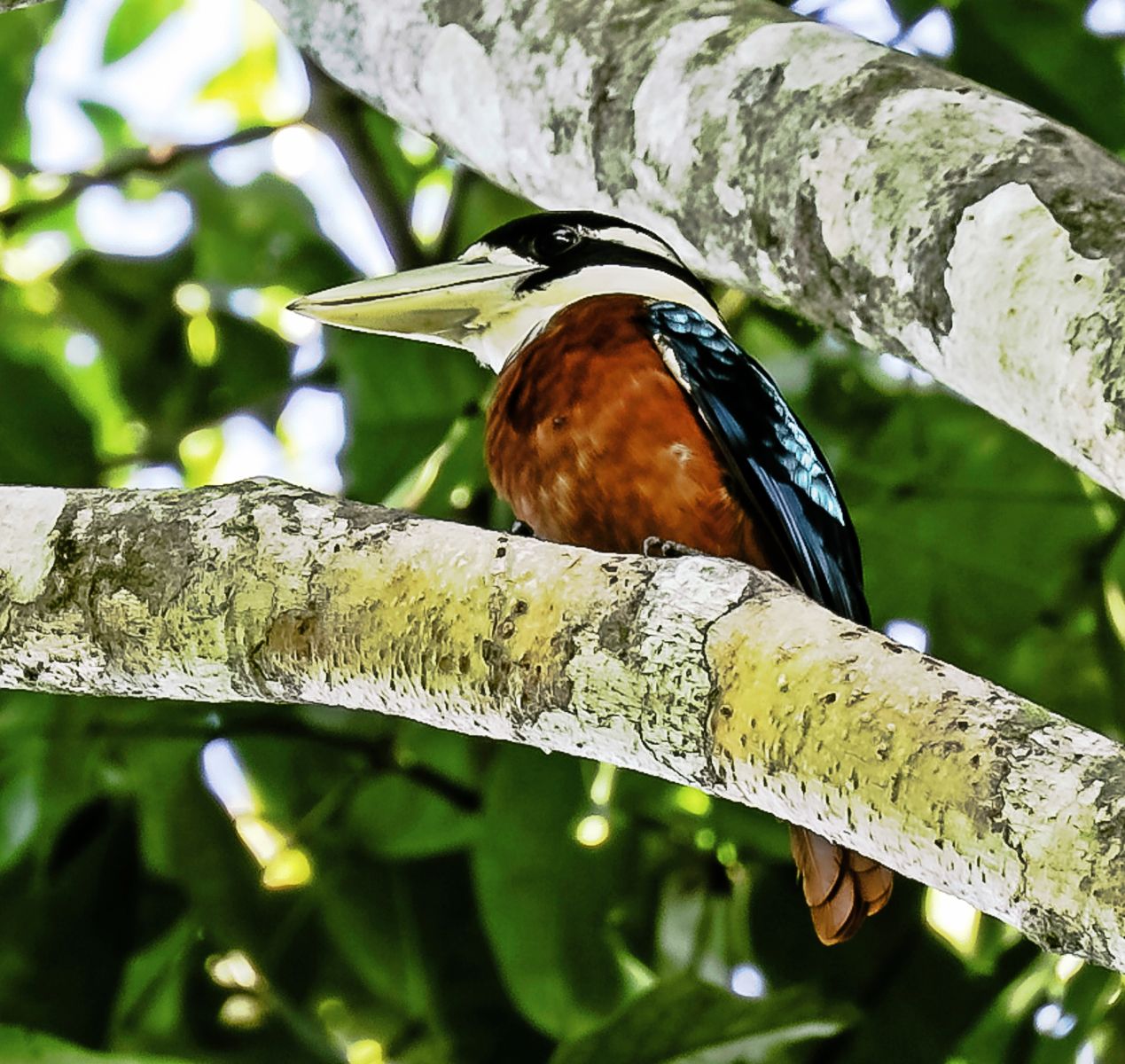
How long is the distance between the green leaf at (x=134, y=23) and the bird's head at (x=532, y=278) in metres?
1.36

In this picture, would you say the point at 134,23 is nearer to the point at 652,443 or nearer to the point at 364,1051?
the point at 652,443

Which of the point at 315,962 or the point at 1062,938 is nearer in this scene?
the point at 1062,938

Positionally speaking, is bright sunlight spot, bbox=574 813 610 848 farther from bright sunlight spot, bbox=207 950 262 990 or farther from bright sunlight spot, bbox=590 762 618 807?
bright sunlight spot, bbox=207 950 262 990

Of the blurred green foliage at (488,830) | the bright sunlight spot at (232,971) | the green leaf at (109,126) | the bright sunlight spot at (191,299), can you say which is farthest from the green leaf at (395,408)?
the green leaf at (109,126)

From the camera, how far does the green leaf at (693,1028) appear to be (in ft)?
5.90

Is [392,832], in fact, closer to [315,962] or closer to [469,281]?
[315,962]

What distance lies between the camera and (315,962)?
2.33m

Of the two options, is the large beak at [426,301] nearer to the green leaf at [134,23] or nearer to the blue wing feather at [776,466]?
the blue wing feather at [776,466]

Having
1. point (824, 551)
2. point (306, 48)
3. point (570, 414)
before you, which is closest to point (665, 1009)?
point (824, 551)

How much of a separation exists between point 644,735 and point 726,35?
2.67 feet

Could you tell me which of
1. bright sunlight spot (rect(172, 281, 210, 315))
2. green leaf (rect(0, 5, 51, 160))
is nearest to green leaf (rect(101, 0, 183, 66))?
green leaf (rect(0, 5, 51, 160))

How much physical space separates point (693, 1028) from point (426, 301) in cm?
97

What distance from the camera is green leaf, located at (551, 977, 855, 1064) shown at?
70.8 inches

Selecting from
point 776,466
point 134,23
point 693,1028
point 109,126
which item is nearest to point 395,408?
point 776,466
